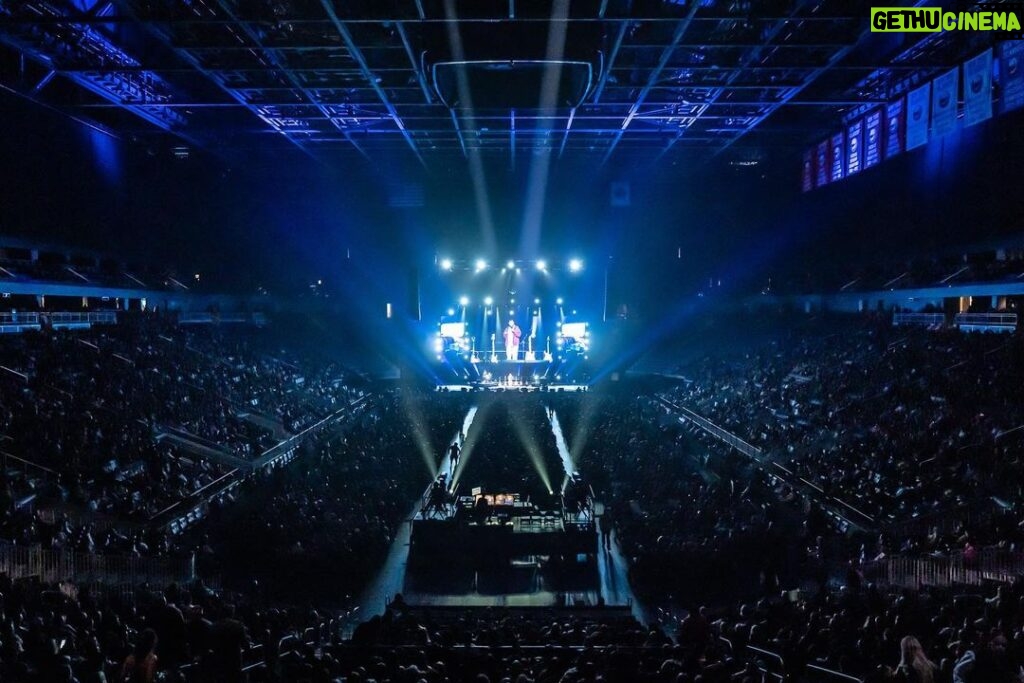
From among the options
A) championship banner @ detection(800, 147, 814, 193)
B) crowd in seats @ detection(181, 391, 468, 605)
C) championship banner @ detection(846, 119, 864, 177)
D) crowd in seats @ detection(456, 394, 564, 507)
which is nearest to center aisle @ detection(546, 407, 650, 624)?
crowd in seats @ detection(456, 394, 564, 507)

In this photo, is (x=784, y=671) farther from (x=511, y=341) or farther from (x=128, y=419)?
(x=511, y=341)

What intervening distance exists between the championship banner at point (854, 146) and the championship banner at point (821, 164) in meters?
2.23

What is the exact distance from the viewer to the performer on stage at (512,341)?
3694cm

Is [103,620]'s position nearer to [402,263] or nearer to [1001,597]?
[1001,597]

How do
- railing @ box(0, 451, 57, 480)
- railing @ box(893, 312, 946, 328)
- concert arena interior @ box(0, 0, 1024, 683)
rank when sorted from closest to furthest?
1. concert arena interior @ box(0, 0, 1024, 683)
2. railing @ box(0, 451, 57, 480)
3. railing @ box(893, 312, 946, 328)

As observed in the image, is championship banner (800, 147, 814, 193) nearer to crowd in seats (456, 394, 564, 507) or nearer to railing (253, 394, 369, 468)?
crowd in seats (456, 394, 564, 507)

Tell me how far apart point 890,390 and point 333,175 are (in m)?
26.0

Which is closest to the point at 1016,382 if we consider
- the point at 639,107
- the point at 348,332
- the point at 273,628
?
the point at 639,107

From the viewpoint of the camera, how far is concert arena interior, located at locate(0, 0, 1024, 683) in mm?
8508

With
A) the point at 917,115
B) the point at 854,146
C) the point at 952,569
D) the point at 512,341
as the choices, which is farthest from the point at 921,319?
the point at 512,341

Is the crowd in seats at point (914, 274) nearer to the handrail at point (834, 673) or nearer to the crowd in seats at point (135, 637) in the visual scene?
the handrail at point (834, 673)

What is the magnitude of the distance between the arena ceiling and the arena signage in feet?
4.85

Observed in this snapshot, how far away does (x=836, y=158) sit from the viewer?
28562 mm

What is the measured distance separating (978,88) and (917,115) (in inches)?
124
